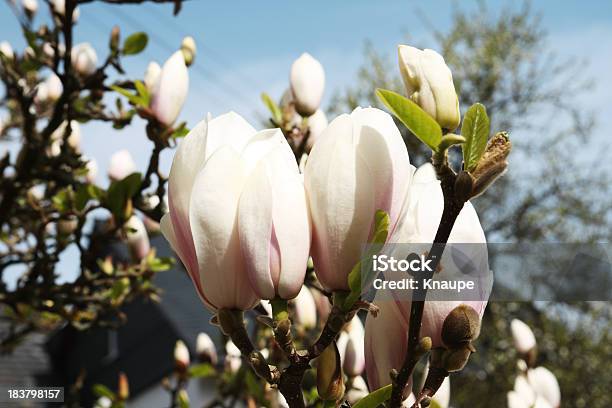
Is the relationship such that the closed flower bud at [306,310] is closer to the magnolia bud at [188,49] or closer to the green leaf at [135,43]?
the magnolia bud at [188,49]

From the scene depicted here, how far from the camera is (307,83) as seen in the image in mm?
1335

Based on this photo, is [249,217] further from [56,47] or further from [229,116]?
[56,47]

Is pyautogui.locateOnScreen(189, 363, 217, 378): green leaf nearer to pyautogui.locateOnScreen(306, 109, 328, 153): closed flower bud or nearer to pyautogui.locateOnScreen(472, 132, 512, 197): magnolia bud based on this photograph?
pyautogui.locateOnScreen(306, 109, 328, 153): closed flower bud

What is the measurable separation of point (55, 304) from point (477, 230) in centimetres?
134

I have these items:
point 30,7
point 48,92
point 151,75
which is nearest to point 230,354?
point 151,75

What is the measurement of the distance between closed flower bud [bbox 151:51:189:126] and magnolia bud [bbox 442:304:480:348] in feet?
2.83

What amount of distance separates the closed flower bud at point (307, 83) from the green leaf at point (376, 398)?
0.85 m

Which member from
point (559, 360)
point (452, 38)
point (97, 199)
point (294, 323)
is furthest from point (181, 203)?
point (452, 38)

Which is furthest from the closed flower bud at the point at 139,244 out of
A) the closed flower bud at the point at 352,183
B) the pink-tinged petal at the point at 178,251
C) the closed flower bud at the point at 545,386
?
the closed flower bud at the point at 352,183

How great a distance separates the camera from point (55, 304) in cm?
169

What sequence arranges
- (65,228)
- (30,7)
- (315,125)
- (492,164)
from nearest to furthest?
(492,164) < (315,125) < (65,228) < (30,7)

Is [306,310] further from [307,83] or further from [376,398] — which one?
[376,398]

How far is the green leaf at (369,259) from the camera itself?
51 centimetres

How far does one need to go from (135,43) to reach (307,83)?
0.63 m
